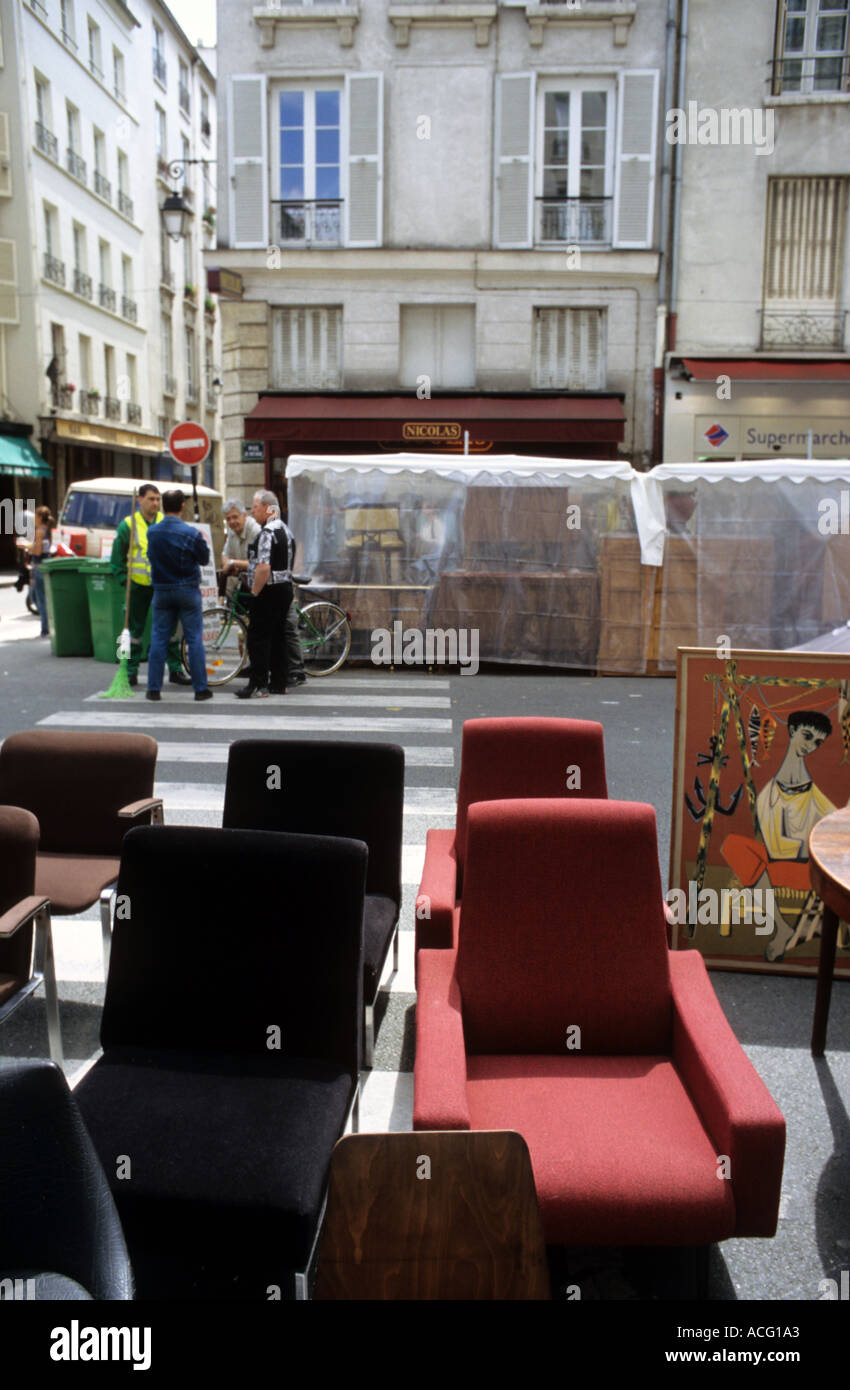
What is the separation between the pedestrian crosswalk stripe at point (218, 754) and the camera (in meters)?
7.63

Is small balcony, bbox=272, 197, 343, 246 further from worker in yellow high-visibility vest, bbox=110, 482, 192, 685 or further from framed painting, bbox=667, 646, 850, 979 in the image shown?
framed painting, bbox=667, 646, 850, 979

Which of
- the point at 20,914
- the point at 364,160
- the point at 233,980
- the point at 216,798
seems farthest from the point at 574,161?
the point at 233,980

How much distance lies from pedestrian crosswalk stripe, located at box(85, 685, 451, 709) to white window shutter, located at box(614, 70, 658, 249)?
38.3 feet

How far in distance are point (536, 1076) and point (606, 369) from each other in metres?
17.7

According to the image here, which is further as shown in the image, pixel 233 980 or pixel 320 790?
pixel 320 790

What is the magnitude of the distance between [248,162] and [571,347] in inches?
259

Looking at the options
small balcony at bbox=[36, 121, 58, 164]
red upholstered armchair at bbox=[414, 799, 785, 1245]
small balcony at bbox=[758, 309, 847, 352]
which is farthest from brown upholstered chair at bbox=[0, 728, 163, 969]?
small balcony at bbox=[36, 121, 58, 164]

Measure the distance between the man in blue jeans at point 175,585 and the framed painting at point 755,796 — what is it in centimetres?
617

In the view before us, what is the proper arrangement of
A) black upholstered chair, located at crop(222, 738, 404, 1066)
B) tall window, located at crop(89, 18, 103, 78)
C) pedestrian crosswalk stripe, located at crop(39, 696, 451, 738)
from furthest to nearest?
tall window, located at crop(89, 18, 103, 78) < pedestrian crosswalk stripe, located at crop(39, 696, 451, 738) < black upholstered chair, located at crop(222, 738, 404, 1066)

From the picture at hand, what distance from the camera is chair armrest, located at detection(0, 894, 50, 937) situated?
3.01 m

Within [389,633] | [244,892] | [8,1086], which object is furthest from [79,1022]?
[389,633]

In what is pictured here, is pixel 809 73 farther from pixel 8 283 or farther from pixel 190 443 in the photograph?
pixel 8 283

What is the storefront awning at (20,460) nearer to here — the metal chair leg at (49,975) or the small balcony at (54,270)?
the small balcony at (54,270)

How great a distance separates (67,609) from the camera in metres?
12.4
